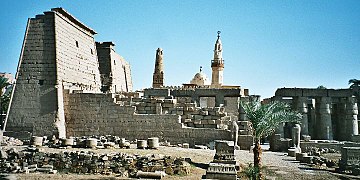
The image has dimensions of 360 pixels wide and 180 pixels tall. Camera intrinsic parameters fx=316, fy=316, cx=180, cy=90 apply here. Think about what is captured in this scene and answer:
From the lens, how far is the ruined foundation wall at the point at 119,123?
1755 cm

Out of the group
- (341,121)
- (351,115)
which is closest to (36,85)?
(351,115)

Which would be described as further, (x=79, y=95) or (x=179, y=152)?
(x=79, y=95)

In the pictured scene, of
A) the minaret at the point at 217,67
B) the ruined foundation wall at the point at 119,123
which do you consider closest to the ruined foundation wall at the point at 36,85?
the ruined foundation wall at the point at 119,123

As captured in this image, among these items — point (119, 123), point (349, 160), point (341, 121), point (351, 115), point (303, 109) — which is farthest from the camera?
point (341, 121)

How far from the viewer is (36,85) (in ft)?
56.2

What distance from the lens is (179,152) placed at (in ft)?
47.1

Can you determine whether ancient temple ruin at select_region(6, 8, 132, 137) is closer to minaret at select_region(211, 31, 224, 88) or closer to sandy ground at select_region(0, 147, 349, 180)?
sandy ground at select_region(0, 147, 349, 180)

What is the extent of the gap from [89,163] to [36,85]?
7610 millimetres

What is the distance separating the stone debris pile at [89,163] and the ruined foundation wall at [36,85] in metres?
4.59

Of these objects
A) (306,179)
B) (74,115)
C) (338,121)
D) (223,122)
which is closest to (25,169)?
(74,115)

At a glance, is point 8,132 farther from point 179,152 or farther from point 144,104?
point 179,152

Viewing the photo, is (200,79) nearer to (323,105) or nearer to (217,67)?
(217,67)

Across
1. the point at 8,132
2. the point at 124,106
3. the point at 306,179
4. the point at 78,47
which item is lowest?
the point at 306,179

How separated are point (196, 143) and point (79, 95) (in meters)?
7.23
